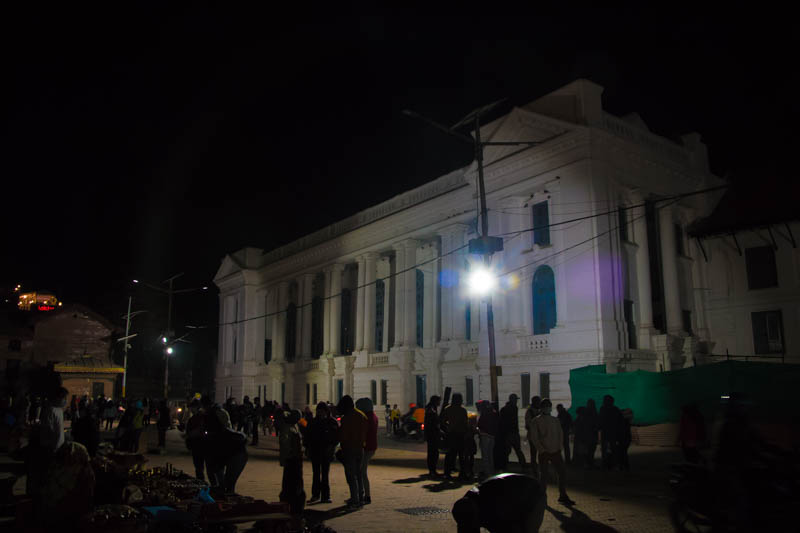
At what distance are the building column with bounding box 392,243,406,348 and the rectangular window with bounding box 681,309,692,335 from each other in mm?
15766

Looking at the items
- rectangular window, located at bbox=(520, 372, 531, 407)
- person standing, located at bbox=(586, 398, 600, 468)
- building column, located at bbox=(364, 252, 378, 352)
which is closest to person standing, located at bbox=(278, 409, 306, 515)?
person standing, located at bbox=(586, 398, 600, 468)

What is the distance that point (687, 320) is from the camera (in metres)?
30.9

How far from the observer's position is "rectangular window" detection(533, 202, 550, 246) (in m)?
29.4

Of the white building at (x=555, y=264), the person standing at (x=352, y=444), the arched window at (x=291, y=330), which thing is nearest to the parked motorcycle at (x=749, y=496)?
the person standing at (x=352, y=444)

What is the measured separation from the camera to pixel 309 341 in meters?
51.3

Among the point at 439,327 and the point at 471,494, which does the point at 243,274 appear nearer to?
the point at 439,327

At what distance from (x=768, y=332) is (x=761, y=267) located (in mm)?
2985

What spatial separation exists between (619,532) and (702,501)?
66.9 inches

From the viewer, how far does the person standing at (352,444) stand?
11.3 m

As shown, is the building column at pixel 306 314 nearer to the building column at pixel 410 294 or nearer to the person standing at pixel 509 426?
the building column at pixel 410 294

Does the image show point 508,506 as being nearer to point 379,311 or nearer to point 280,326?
point 379,311

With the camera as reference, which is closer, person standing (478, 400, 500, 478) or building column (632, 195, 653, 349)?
person standing (478, 400, 500, 478)

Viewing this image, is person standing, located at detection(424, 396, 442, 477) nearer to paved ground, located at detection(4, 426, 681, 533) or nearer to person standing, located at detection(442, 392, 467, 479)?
paved ground, located at detection(4, 426, 681, 533)

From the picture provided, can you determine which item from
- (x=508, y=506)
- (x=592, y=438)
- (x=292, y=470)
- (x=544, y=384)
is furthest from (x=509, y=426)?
(x=544, y=384)
